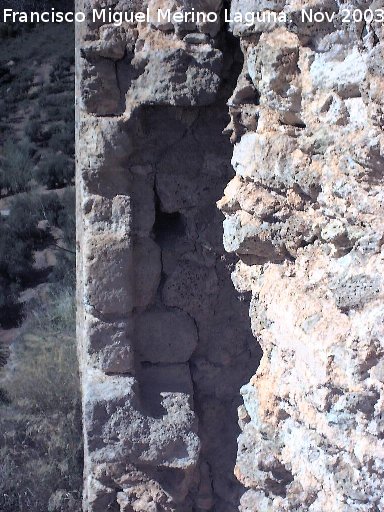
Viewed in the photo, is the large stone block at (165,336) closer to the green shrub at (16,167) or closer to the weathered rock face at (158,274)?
the weathered rock face at (158,274)

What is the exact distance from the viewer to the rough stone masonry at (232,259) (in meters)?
1.70

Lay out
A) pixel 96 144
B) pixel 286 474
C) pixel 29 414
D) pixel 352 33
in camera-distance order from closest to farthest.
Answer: pixel 352 33
pixel 286 474
pixel 96 144
pixel 29 414

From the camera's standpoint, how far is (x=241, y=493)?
275cm

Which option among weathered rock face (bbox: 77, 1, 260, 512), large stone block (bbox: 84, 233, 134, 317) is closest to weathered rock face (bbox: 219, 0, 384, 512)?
weathered rock face (bbox: 77, 1, 260, 512)

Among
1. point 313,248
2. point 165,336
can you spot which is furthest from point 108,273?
point 313,248

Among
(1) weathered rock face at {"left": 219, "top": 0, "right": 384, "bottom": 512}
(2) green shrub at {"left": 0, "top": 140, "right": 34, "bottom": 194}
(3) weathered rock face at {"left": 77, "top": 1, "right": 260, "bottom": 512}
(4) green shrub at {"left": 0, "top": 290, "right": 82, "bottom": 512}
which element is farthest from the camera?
(2) green shrub at {"left": 0, "top": 140, "right": 34, "bottom": 194}

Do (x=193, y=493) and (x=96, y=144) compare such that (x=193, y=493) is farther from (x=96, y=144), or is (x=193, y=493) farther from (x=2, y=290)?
(x=2, y=290)

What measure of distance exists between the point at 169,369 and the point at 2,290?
14.0ft

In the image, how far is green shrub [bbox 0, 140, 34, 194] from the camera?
9.70 meters

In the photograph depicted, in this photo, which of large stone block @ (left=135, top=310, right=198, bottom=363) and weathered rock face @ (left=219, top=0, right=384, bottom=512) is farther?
large stone block @ (left=135, top=310, right=198, bottom=363)

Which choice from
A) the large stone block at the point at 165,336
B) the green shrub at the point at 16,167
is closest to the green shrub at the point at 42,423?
the large stone block at the point at 165,336

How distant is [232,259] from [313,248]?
864mm

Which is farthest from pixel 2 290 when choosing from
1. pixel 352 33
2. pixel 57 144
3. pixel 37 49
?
pixel 37 49

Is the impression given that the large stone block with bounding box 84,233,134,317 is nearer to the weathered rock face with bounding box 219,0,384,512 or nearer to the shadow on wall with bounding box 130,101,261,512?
the shadow on wall with bounding box 130,101,261,512
